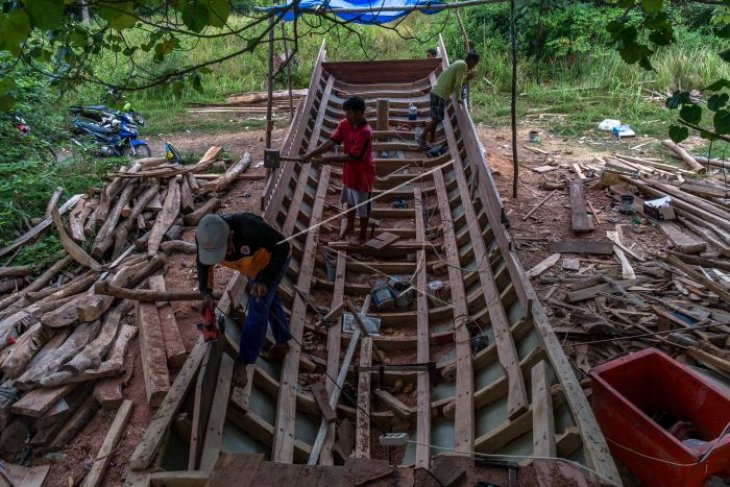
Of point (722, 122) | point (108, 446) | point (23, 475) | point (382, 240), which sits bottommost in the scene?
point (23, 475)

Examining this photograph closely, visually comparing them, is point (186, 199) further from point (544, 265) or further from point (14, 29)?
point (14, 29)

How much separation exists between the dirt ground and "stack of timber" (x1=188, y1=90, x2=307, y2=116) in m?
1.95

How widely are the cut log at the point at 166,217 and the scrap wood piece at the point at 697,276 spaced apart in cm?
611

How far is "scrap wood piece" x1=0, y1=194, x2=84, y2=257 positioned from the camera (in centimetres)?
711

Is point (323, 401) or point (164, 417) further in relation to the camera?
point (323, 401)

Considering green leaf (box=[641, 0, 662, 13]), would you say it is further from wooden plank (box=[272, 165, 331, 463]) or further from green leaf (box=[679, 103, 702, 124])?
wooden plank (box=[272, 165, 331, 463])

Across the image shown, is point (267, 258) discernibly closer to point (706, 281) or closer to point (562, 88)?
point (706, 281)

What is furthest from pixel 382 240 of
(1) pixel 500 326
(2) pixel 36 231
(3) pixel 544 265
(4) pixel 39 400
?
(2) pixel 36 231

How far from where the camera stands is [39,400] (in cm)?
447

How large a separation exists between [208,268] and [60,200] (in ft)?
18.0

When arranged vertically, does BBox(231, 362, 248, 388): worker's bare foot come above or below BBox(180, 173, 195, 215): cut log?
below

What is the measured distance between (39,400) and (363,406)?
2.61 m

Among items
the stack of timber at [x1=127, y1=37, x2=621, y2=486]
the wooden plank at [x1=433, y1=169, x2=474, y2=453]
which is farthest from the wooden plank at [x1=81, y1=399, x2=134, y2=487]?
the wooden plank at [x1=433, y1=169, x2=474, y2=453]

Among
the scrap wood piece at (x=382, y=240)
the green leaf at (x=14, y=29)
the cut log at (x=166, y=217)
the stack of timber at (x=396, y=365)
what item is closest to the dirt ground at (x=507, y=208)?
the cut log at (x=166, y=217)
